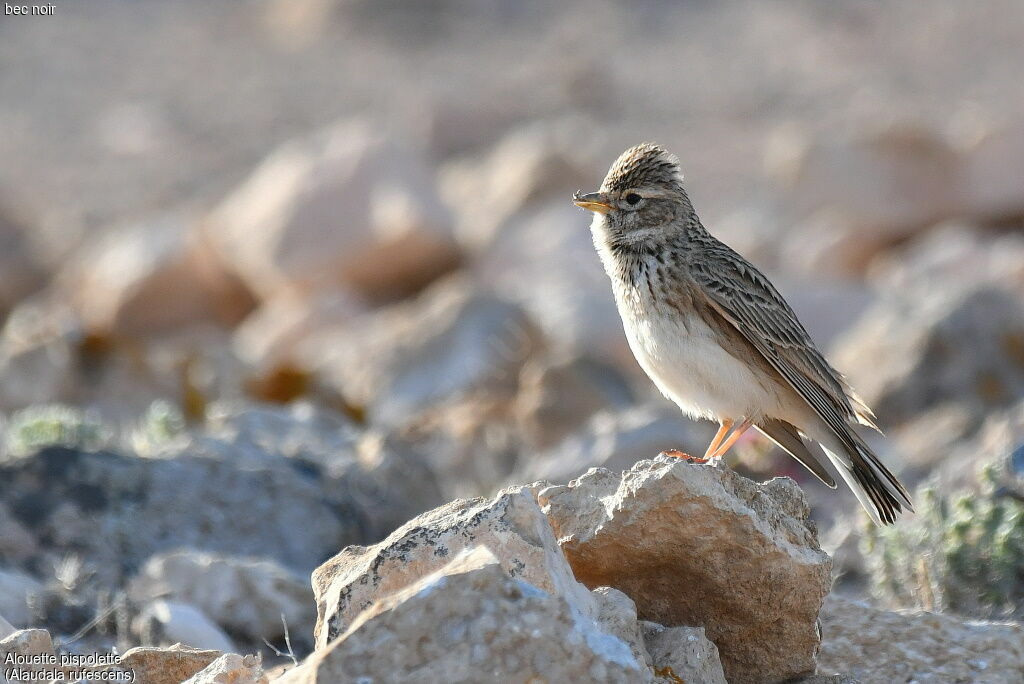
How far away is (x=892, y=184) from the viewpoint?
19031 mm

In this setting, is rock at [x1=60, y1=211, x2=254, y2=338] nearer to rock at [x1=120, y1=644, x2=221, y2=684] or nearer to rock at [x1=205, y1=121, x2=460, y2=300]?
rock at [x1=205, y1=121, x2=460, y2=300]

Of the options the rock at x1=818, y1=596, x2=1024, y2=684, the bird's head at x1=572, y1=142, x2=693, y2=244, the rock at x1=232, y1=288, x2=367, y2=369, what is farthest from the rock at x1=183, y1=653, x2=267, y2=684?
the rock at x1=232, y1=288, x2=367, y2=369

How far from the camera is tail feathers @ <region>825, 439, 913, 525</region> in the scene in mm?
5902

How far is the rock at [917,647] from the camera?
4.79 metres

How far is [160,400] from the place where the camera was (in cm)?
1080

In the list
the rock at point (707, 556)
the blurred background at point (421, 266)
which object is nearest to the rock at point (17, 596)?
the blurred background at point (421, 266)

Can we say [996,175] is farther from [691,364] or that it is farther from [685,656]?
[685,656]

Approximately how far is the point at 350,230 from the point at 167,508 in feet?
30.2

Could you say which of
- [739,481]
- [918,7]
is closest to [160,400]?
[739,481]

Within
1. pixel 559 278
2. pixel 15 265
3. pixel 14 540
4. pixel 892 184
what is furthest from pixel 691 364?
pixel 15 265

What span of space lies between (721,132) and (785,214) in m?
6.15

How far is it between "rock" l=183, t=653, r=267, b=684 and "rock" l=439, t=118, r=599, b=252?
1336 centimetres

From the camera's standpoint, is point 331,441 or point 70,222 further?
point 70,222

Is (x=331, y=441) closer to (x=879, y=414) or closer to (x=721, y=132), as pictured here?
(x=879, y=414)
